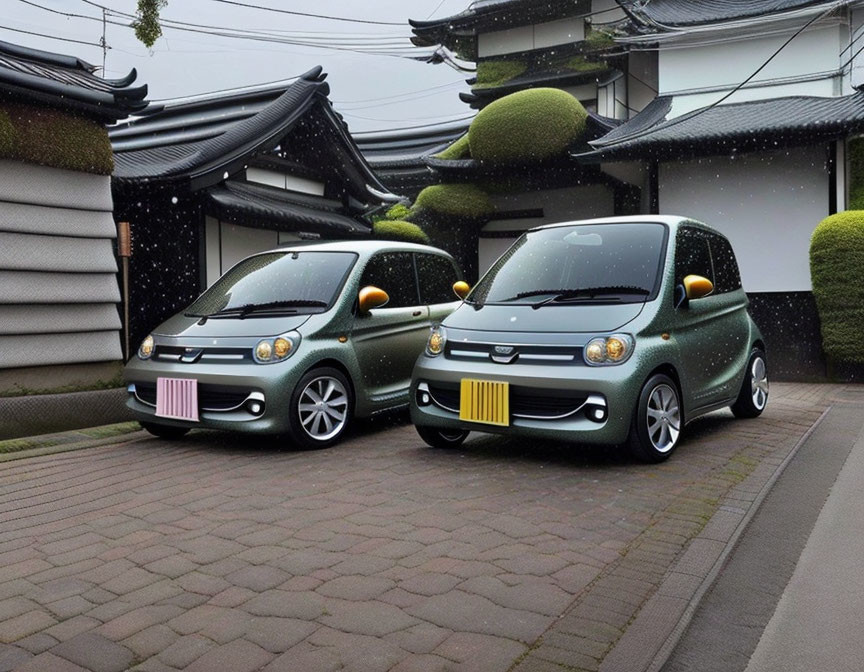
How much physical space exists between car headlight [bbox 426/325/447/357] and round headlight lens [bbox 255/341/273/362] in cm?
122

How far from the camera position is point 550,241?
6363mm

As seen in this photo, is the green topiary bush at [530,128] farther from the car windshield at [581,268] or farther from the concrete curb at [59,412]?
the concrete curb at [59,412]

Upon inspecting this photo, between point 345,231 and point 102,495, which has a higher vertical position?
point 345,231

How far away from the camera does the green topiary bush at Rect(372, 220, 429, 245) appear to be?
16.7 metres

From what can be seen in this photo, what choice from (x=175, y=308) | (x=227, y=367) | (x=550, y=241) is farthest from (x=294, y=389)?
(x=175, y=308)

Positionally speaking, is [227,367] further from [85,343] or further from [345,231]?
[345,231]

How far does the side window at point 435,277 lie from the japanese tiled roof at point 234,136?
13.3ft

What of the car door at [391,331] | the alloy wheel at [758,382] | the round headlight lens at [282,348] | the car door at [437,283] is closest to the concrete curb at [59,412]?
the round headlight lens at [282,348]

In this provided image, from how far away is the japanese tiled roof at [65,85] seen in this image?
723 centimetres

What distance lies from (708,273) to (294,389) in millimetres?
3583

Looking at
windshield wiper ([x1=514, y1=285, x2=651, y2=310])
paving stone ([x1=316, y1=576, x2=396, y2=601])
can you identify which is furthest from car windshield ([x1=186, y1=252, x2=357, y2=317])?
paving stone ([x1=316, y1=576, x2=396, y2=601])

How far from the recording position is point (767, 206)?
14.0 m

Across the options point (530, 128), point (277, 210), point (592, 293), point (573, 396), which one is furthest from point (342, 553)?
point (530, 128)

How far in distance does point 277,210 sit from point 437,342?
643 centimetres
